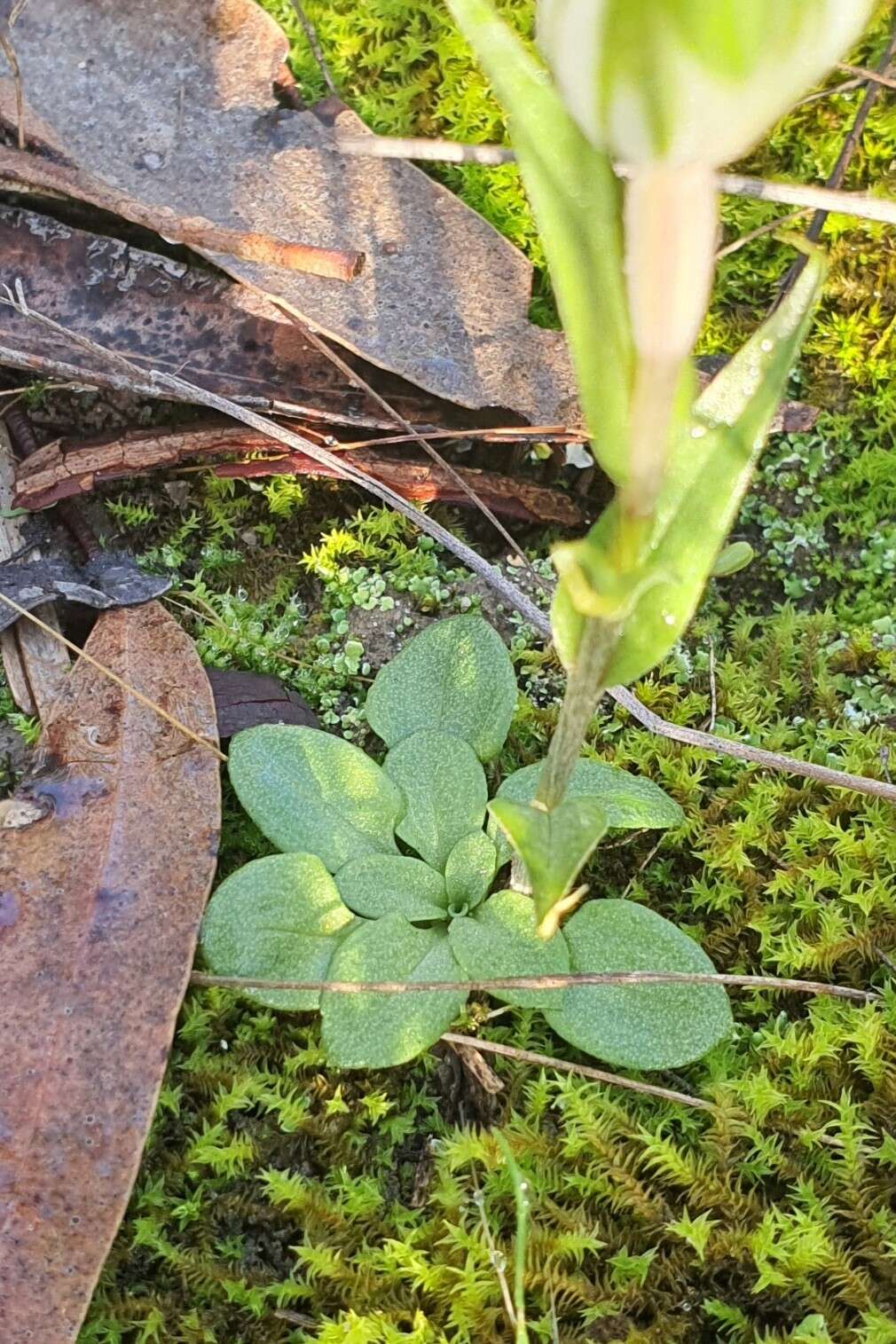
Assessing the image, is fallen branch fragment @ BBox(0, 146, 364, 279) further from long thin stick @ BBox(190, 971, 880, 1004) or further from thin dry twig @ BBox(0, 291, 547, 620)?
long thin stick @ BBox(190, 971, 880, 1004)

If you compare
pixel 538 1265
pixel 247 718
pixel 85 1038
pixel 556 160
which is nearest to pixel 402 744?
pixel 247 718

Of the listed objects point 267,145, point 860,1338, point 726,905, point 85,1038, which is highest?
point 267,145

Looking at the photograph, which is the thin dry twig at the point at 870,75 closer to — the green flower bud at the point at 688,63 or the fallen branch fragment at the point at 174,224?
the fallen branch fragment at the point at 174,224

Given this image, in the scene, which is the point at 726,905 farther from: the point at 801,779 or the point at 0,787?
the point at 0,787

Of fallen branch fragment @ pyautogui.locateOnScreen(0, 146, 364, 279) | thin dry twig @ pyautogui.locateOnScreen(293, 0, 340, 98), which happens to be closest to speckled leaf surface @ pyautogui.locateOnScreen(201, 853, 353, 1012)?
fallen branch fragment @ pyautogui.locateOnScreen(0, 146, 364, 279)

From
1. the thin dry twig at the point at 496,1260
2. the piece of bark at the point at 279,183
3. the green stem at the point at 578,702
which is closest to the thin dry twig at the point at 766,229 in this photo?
the piece of bark at the point at 279,183

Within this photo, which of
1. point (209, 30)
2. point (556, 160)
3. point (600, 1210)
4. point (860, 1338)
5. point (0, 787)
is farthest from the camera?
point (209, 30)
